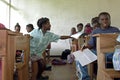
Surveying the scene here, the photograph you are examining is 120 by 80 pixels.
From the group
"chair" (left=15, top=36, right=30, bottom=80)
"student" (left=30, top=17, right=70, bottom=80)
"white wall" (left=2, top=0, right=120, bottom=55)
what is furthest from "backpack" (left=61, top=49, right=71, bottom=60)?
"chair" (left=15, top=36, right=30, bottom=80)

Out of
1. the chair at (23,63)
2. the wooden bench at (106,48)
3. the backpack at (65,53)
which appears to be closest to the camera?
the wooden bench at (106,48)

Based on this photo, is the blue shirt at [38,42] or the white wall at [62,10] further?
the white wall at [62,10]

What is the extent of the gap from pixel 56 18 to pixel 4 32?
6.81m

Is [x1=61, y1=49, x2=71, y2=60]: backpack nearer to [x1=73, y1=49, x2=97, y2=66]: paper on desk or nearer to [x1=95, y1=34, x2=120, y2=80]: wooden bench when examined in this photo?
[x1=73, y1=49, x2=97, y2=66]: paper on desk

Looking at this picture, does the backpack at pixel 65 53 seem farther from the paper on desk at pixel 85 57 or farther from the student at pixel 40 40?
the paper on desk at pixel 85 57

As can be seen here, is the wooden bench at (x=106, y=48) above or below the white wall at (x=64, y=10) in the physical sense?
below

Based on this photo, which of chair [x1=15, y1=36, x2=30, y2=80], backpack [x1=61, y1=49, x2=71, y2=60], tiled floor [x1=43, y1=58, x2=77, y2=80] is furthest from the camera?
backpack [x1=61, y1=49, x2=71, y2=60]

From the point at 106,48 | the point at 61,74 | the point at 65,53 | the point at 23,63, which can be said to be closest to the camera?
the point at 106,48

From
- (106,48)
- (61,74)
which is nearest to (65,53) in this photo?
(61,74)

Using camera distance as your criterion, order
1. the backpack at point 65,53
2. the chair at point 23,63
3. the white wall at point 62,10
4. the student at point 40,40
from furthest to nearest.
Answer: the white wall at point 62,10
the backpack at point 65,53
the student at point 40,40
the chair at point 23,63

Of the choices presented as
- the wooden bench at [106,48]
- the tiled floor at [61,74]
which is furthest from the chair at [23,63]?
the tiled floor at [61,74]

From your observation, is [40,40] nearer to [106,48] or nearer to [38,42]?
[38,42]

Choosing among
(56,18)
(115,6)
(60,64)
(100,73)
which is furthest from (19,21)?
(100,73)

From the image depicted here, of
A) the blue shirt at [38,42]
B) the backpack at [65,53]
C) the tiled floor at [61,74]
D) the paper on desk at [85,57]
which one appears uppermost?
the blue shirt at [38,42]
